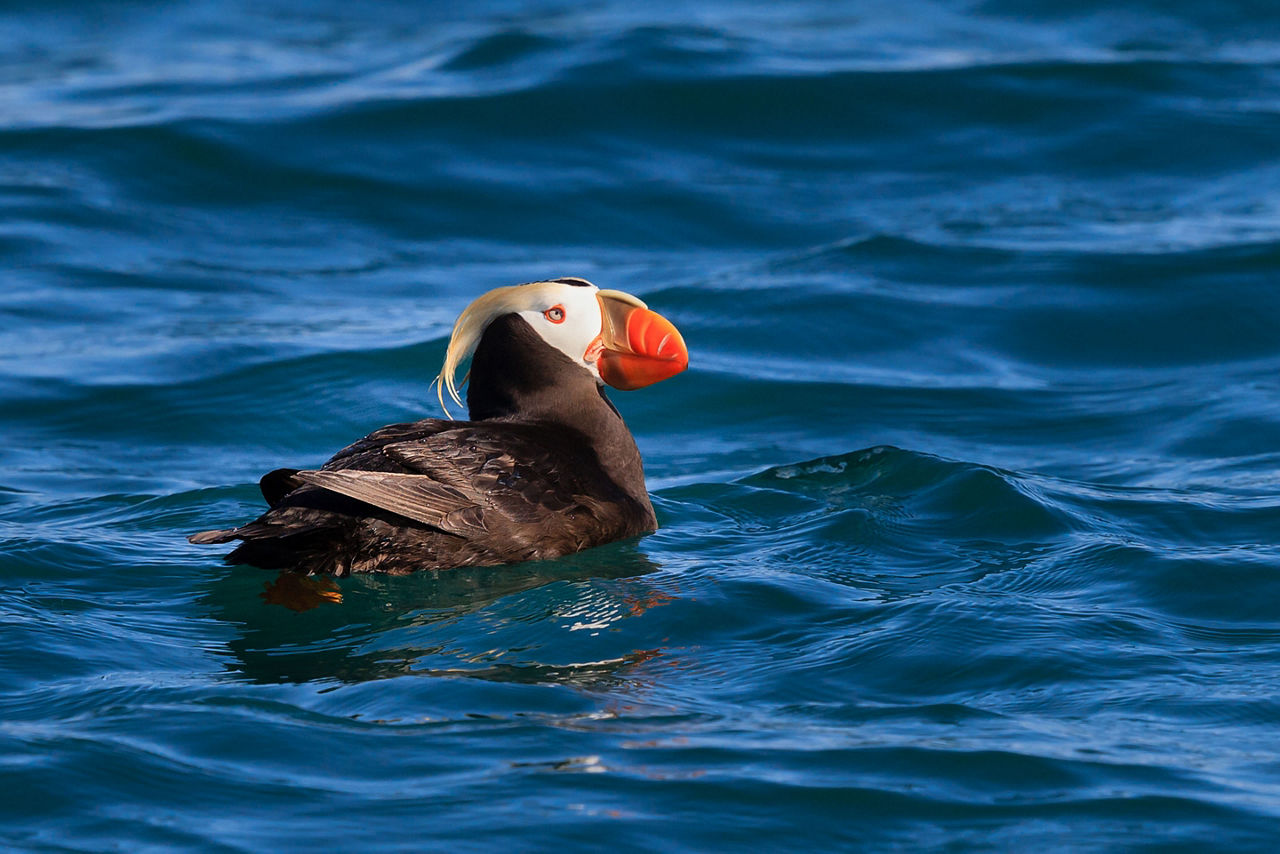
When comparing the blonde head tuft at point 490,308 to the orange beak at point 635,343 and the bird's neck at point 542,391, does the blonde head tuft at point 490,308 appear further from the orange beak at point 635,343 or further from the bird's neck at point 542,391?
the orange beak at point 635,343

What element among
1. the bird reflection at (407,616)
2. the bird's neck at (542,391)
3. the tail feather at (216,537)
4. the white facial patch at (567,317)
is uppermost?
the white facial patch at (567,317)

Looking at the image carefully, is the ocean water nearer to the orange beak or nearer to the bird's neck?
the bird's neck

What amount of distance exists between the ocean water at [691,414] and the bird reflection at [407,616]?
0.8 inches

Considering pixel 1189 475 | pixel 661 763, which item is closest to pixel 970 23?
pixel 1189 475

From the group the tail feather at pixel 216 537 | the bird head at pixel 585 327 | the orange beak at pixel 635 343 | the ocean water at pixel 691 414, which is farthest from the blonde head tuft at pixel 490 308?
the tail feather at pixel 216 537

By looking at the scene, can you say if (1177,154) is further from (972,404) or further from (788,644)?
(788,644)

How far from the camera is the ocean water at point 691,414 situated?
3.98m

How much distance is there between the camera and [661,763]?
13.1 feet

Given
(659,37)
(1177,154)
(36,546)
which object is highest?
(659,37)

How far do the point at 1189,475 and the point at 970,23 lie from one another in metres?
10.7

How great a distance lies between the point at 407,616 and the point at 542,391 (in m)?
1.22

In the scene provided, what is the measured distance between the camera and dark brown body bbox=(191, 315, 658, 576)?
5.18m

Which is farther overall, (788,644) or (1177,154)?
(1177,154)

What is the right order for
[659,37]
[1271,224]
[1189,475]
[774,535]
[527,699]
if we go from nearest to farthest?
[527,699] → [774,535] → [1189,475] → [1271,224] → [659,37]
